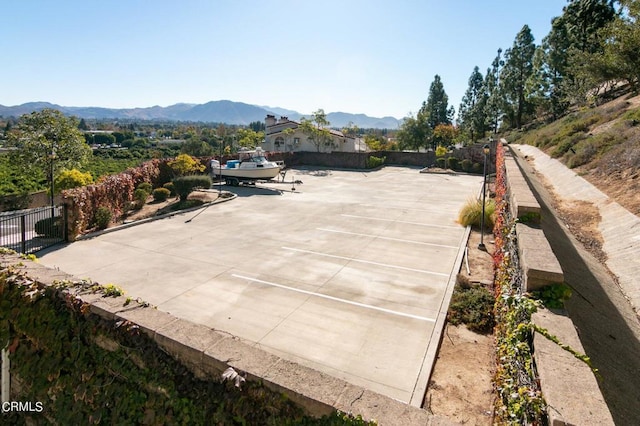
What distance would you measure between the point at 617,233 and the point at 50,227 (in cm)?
1822

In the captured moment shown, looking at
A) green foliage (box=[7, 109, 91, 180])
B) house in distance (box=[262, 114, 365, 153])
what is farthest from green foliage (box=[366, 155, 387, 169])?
green foliage (box=[7, 109, 91, 180])

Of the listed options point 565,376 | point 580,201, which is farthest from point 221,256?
point 580,201

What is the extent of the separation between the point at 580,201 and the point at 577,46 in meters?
38.9

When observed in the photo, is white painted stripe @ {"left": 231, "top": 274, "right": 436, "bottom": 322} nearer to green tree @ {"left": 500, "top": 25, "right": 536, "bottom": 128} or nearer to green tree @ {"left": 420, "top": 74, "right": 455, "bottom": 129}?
green tree @ {"left": 500, "top": 25, "right": 536, "bottom": 128}

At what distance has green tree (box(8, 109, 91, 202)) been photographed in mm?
23141

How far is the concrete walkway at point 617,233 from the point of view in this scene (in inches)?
330

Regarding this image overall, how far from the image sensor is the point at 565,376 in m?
2.92

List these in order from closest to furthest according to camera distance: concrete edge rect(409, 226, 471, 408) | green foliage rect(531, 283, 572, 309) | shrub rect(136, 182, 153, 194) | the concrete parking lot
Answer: green foliage rect(531, 283, 572, 309)
concrete edge rect(409, 226, 471, 408)
the concrete parking lot
shrub rect(136, 182, 153, 194)

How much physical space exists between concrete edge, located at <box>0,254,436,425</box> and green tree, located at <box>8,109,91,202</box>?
23.5 m

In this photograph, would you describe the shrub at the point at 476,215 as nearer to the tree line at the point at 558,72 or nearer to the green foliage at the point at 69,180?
the tree line at the point at 558,72

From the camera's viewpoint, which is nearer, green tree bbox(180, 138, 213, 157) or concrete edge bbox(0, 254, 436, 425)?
concrete edge bbox(0, 254, 436, 425)

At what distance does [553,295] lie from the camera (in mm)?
4277

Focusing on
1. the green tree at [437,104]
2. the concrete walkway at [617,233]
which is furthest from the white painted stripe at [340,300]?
the green tree at [437,104]

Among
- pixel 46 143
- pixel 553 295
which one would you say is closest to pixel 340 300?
pixel 553 295
